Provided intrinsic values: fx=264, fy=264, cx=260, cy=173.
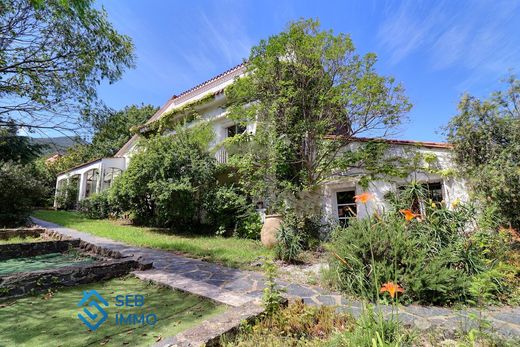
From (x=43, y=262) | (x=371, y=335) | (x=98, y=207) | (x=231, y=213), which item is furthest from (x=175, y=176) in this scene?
(x=371, y=335)

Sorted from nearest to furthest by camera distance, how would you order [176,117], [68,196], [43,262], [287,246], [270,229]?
[43,262]
[287,246]
[270,229]
[176,117]
[68,196]

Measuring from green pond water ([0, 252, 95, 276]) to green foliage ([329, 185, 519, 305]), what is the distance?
6178 millimetres

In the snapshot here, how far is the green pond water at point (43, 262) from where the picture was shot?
19.6 feet

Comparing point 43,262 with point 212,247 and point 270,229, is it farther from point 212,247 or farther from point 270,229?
point 270,229

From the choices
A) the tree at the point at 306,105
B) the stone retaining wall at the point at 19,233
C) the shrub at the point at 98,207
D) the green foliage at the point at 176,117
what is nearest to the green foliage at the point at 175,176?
the green foliage at the point at 176,117

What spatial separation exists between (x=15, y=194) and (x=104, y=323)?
1212cm

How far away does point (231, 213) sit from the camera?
435 inches

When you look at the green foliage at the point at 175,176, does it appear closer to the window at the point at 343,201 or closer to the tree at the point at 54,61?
the tree at the point at 54,61

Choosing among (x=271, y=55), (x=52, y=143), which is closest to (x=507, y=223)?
(x=271, y=55)

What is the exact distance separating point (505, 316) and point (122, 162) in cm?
2154

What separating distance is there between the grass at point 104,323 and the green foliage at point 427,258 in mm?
2357

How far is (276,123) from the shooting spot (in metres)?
9.47

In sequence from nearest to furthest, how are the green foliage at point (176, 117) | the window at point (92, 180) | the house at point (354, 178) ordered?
the house at point (354, 178) → the green foliage at point (176, 117) → the window at point (92, 180)

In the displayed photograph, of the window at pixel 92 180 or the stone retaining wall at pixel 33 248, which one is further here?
the window at pixel 92 180
